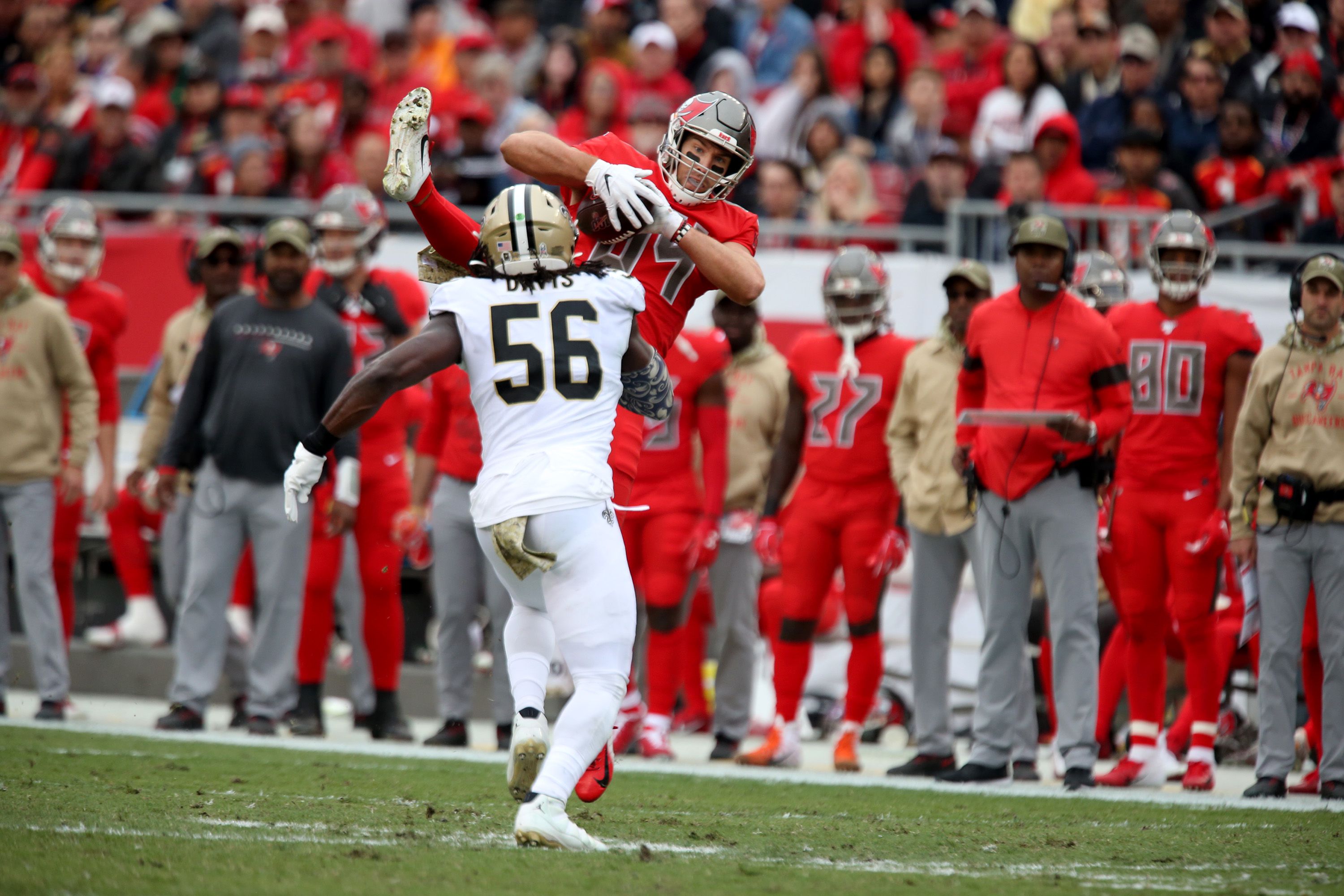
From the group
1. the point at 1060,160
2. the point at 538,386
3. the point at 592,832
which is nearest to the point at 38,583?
the point at 592,832

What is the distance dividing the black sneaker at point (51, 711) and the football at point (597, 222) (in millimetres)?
4321

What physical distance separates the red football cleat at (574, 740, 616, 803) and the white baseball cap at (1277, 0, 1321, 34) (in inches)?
303

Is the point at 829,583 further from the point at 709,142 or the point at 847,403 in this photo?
the point at 709,142

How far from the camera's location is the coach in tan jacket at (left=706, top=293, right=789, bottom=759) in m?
8.65

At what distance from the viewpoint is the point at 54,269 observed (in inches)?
380

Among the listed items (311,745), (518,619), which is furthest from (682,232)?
(311,745)

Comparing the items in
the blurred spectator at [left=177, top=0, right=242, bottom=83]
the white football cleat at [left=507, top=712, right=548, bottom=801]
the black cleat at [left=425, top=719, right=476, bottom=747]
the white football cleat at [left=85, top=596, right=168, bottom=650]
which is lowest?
the black cleat at [left=425, top=719, right=476, bottom=747]

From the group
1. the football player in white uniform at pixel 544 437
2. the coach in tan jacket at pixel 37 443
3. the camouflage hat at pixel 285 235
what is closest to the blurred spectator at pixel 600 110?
the camouflage hat at pixel 285 235

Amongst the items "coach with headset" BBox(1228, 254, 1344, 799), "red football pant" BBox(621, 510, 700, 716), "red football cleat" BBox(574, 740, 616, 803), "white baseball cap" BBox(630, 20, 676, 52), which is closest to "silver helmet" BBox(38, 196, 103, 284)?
"red football pant" BBox(621, 510, 700, 716)

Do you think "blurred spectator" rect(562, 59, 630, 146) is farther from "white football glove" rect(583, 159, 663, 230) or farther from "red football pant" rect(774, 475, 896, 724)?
"white football glove" rect(583, 159, 663, 230)

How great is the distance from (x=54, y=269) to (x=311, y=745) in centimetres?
336

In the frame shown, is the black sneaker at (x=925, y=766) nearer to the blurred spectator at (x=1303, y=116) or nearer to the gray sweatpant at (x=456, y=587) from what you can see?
the gray sweatpant at (x=456, y=587)

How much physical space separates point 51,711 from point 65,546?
1003 millimetres

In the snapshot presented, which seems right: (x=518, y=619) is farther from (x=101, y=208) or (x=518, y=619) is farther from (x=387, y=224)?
(x=101, y=208)
